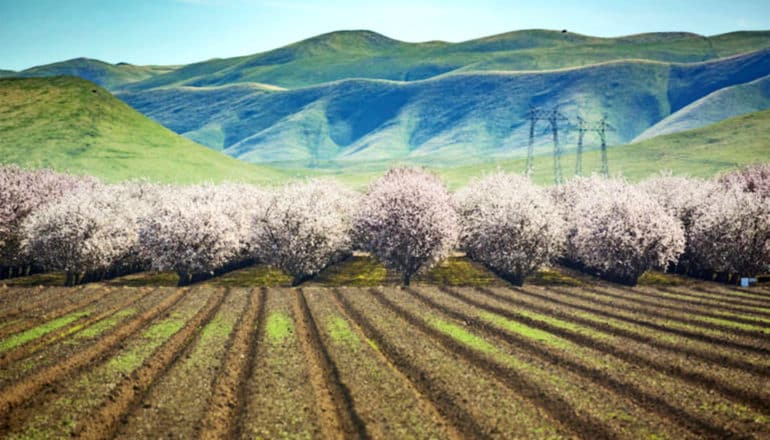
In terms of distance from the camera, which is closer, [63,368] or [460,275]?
[63,368]

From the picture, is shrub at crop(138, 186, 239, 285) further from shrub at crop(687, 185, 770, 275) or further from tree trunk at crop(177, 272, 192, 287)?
shrub at crop(687, 185, 770, 275)

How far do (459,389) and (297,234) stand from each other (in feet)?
151

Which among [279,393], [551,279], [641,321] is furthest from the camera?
[551,279]

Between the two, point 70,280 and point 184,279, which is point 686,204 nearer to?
point 184,279

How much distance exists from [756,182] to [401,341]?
99.0 metres

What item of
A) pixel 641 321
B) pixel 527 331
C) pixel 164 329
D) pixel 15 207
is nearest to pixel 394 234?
pixel 527 331

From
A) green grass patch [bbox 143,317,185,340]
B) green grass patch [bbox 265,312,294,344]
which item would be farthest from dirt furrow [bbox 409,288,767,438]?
green grass patch [bbox 143,317,185,340]

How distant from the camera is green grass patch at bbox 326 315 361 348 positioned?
35134 millimetres

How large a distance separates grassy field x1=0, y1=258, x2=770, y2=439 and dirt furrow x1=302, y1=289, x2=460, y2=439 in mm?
100

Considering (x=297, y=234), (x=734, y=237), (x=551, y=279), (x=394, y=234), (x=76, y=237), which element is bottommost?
(x=551, y=279)

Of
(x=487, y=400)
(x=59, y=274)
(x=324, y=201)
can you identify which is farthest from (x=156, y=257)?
(x=487, y=400)

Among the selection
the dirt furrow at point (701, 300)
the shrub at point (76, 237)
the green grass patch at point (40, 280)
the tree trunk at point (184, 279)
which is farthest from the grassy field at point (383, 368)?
the green grass patch at point (40, 280)

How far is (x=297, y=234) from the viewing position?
7006cm

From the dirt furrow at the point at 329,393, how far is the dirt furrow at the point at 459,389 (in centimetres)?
334
